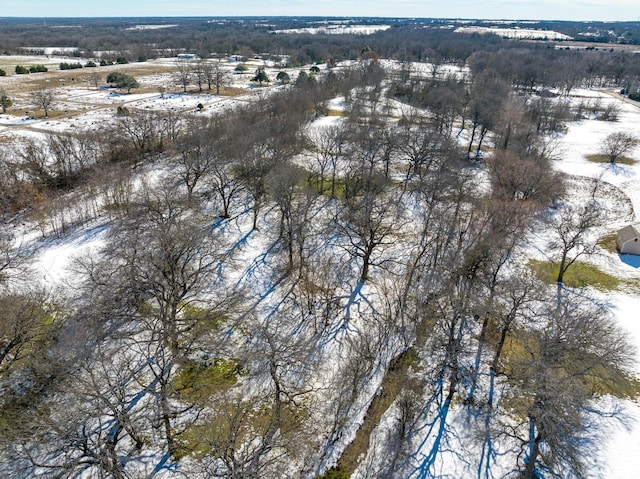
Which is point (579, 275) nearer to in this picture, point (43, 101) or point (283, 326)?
point (283, 326)

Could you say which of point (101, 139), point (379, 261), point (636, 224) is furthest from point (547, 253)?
point (101, 139)

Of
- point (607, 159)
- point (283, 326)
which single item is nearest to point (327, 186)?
point (283, 326)

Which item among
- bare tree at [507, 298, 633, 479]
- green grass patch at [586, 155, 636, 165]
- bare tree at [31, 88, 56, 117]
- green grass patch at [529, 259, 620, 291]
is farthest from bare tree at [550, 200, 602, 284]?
bare tree at [31, 88, 56, 117]

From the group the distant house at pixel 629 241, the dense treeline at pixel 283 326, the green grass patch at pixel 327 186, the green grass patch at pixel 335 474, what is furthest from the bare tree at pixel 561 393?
the green grass patch at pixel 327 186

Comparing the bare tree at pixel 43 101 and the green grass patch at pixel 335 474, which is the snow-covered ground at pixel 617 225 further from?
the bare tree at pixel 43 101

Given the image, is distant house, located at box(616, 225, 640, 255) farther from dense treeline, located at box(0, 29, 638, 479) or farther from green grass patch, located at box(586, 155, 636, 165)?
green grass patch, located at box(586, 155, 636, 165)
